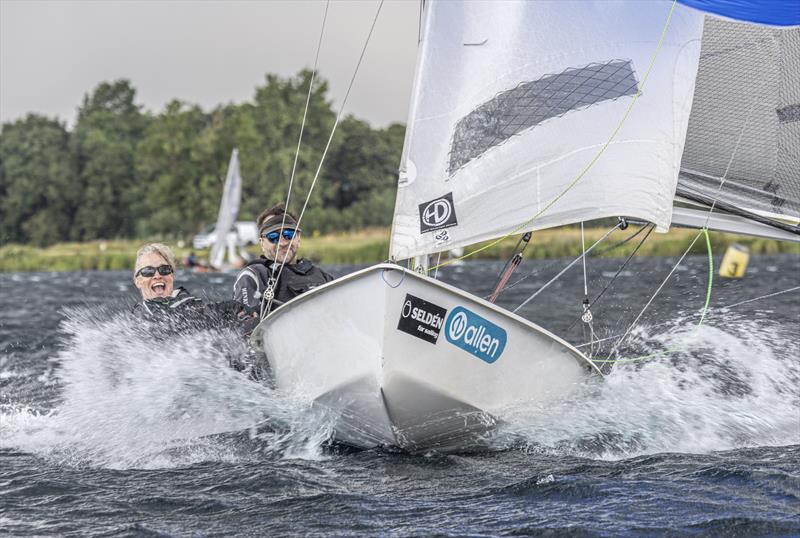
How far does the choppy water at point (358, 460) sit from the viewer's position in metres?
4.83

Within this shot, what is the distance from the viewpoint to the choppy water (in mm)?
4828

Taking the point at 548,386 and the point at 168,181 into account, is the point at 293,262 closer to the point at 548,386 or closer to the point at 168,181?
the point at 548,386

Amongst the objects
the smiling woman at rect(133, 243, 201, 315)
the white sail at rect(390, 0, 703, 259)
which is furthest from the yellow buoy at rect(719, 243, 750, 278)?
the smiling woman at rect(133, 243, 201, 315)

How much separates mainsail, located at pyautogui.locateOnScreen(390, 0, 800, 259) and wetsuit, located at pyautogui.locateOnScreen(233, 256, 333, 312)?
1.31 metres

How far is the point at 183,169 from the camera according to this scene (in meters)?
58.0

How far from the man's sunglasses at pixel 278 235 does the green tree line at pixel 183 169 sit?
162ft

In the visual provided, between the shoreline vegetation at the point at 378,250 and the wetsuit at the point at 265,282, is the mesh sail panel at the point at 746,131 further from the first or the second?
the shoreline vegetation at the point at 378,250

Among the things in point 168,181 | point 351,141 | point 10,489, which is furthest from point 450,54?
point 351,141

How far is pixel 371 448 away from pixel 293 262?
153 cm

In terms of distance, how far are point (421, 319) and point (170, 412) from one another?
2.19 m

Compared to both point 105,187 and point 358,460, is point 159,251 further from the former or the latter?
point 105,187

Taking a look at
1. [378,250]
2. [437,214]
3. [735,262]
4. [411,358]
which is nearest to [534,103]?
[437,214]

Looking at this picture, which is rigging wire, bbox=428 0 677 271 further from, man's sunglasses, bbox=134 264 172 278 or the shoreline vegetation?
the shoreline vegetation

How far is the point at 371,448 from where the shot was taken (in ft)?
20.9
